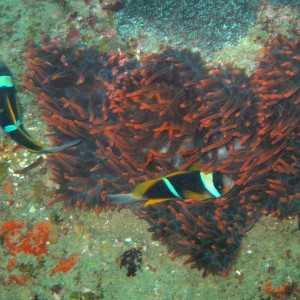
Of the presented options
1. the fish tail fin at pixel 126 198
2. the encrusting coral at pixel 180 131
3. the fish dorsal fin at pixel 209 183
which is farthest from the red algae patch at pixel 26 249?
the fish dorsal fin at pixel 209 183

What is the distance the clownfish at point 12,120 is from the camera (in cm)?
357

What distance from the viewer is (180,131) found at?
3027 mm

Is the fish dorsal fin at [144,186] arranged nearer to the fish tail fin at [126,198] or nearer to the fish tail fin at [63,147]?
Answer: the fish tail fin at [126,198]

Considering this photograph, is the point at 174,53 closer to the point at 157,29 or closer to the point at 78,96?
the point at 157,29

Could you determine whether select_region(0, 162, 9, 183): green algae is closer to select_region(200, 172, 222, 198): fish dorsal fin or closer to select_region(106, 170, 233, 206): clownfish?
select_region(106, 170, 233, 206): clownfish

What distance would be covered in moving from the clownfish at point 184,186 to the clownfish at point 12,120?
45.9 inches

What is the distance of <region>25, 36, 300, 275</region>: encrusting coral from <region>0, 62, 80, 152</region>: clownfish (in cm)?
16

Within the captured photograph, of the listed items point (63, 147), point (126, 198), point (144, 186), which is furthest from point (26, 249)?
point (144, 186)

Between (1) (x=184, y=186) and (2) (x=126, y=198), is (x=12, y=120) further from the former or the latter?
(1) (x=184, y=186)

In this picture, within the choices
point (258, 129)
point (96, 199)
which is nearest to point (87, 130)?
point (96, 199)

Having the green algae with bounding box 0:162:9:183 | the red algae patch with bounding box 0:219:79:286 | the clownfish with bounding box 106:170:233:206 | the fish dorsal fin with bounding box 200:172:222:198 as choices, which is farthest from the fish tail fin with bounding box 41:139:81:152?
the fish dorsal fin with bounding box 200:172:222:198

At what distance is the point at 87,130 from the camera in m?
3.44

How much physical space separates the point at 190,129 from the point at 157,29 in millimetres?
1158

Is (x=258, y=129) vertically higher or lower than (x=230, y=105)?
lower
